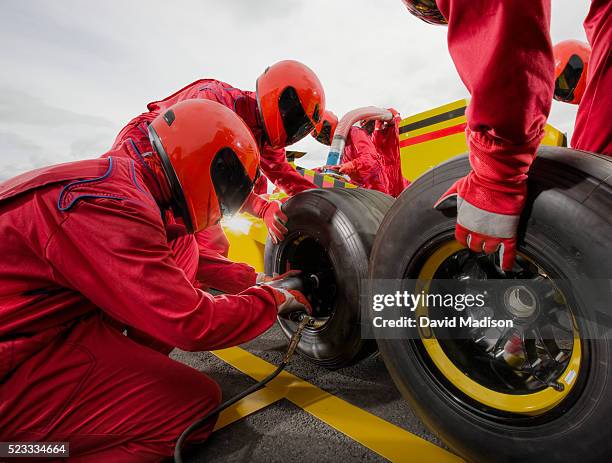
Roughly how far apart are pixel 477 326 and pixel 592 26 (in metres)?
1.14

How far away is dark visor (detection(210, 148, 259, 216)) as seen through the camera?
55.0 inches

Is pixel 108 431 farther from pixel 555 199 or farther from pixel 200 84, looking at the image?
pixel 200 84

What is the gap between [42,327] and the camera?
1.23 metres

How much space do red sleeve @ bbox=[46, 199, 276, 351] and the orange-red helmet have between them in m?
0.21

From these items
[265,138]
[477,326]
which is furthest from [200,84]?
[477,326]

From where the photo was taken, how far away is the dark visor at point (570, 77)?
111 inches

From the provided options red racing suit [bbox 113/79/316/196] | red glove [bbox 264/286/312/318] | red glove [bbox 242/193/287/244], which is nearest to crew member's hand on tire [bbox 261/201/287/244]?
red glove [bbox 242/193/287/244]

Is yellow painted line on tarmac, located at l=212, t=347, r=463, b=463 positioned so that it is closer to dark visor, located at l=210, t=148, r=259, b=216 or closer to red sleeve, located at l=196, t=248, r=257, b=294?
red sleeve, located at l=196, t=248, r=257, b=294

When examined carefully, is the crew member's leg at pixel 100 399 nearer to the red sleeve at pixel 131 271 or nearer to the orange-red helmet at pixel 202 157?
the red sleeve at pixel 131 271

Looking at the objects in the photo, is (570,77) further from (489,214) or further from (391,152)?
(489,214)

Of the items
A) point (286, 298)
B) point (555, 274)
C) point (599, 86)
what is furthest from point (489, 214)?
point (286, 298)

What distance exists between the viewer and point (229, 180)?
56.9 inches

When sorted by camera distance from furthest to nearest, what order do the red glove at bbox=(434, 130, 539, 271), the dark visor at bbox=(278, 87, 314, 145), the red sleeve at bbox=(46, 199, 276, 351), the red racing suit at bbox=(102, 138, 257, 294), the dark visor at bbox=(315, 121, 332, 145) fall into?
the dark visor at bbox=(315, 121, 332, 145) < the dark visor at bbox=(278, 87, 314, 145) < the red racing suit at bbox=(102, 138, 257, 294) < the red sleeve at bbox=(46, 199, 276, 351) < the red glove at bbox=(434, 130, 539, 271)

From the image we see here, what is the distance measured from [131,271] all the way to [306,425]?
35.6 inches
